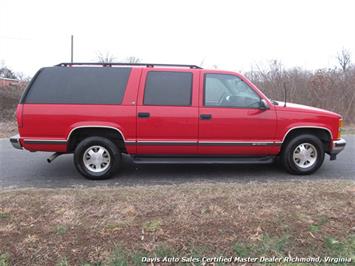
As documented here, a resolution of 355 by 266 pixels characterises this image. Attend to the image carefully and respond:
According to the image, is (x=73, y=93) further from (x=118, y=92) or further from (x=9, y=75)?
(x=9, y=75)

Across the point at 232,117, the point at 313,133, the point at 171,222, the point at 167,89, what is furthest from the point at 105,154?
the point at 313,133

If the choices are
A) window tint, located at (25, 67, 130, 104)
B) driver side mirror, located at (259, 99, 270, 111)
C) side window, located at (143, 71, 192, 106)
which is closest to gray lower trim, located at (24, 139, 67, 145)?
window tint, located at (25, 67, 130, 104)

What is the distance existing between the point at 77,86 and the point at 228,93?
97.8 inches

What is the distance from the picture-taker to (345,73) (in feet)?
52.5

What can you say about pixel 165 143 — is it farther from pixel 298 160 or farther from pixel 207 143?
pixel 298 160

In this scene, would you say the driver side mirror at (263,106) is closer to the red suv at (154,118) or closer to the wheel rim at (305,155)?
the red suv at (154,118)

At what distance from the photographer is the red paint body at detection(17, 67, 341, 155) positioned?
5418 millimetres

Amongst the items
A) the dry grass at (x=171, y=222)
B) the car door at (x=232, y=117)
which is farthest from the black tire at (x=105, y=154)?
the car door at (x=232, y=117)

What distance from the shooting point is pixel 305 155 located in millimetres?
5883

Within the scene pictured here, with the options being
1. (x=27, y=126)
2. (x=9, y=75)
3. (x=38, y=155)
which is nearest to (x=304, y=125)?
(x=27, y=126)

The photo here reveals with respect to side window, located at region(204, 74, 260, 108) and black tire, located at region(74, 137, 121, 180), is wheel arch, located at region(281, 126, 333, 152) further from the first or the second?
black tire, located at region(74, 137, 121, 180)

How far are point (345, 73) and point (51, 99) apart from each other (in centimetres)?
1467

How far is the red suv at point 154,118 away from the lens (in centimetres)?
545

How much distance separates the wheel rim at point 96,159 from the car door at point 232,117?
1585mm
